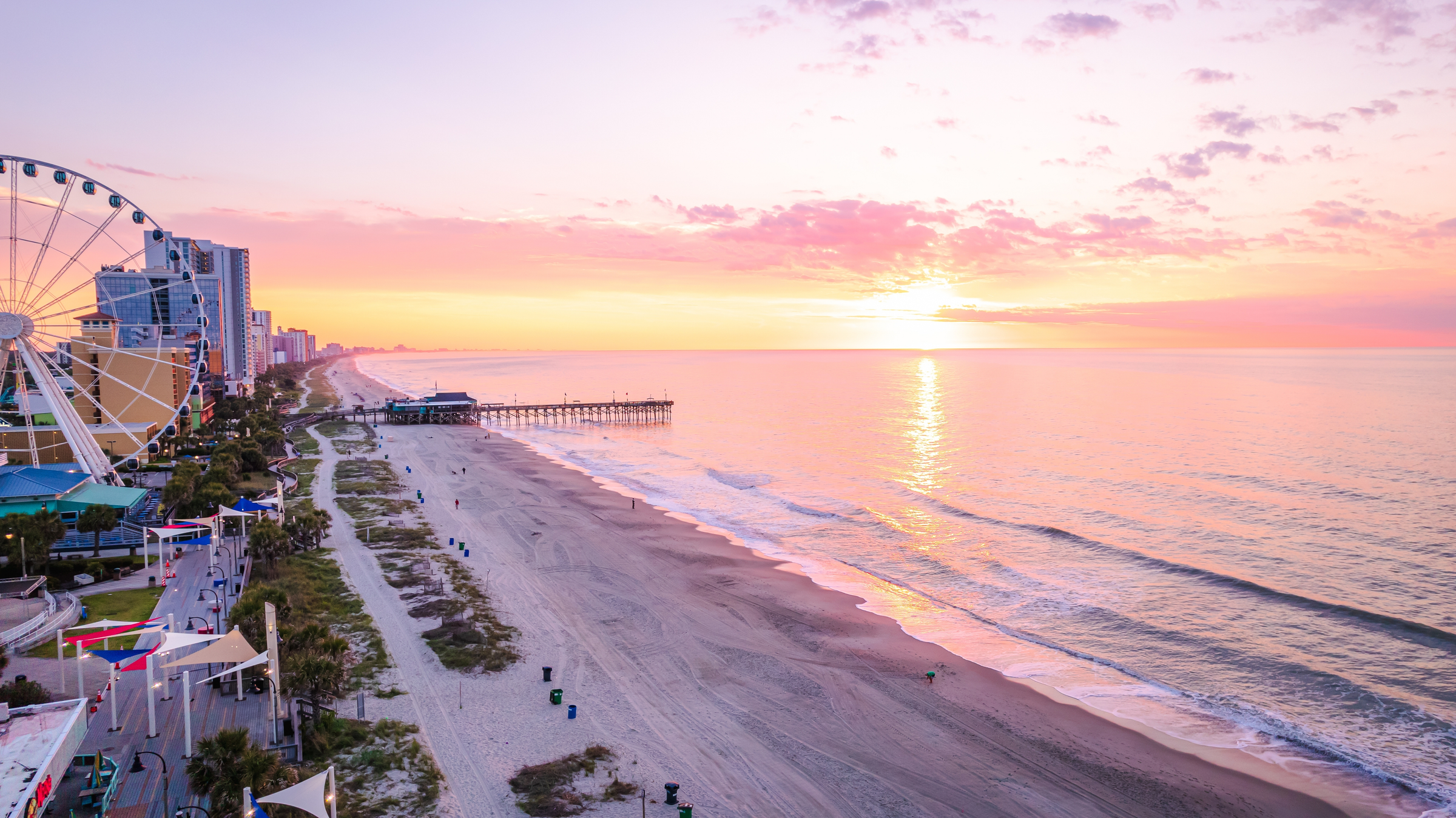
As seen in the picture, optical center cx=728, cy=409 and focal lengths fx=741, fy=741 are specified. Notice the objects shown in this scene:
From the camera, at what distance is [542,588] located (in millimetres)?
35062

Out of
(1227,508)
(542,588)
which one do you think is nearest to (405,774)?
(542,588)

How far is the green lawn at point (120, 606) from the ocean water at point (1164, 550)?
28.5 m

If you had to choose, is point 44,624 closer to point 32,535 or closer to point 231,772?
point 32,535

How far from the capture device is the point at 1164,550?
42125mm

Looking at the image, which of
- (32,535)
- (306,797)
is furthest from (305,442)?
(306,797)

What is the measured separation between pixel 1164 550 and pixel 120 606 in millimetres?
50106

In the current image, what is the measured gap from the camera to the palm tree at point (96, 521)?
34.3 m

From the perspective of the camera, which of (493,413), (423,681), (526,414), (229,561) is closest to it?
(423,681)

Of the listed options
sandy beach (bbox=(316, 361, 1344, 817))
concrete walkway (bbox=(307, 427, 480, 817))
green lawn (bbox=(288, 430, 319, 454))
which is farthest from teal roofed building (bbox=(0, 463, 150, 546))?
green lawn (bbox=(288, 430, 319, 454))

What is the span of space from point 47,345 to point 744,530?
39.2m

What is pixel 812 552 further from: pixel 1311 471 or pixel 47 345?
pixel 1311 471

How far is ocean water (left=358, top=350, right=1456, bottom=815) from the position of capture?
2439 cm

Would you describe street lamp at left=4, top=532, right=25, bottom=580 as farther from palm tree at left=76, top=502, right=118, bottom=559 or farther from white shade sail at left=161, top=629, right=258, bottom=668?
white shade sail at left=161, top=629, right=258, bottom=668

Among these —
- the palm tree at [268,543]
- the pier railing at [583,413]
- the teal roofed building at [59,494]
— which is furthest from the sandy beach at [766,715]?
the pier railing at [583,413]
